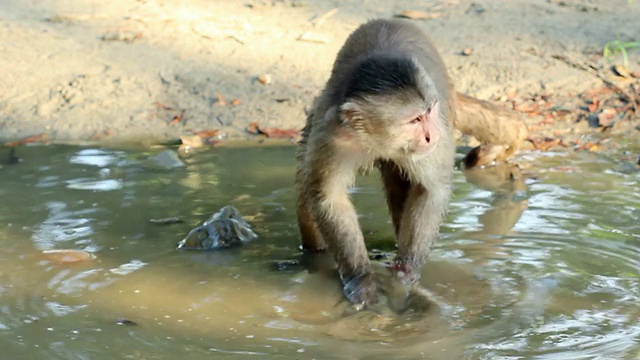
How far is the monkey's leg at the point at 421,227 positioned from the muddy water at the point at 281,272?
0.13 m

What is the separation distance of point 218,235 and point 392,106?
5.40ft

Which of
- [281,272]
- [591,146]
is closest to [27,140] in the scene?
[281,272]

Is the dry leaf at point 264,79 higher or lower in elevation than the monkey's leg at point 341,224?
higher

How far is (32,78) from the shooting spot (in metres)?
9.36

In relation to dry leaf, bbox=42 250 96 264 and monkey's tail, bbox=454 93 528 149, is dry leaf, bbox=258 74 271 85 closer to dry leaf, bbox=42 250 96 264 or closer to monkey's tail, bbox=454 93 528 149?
monkey's tail, bbox=454 93 528 149

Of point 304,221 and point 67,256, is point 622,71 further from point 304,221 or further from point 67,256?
point 67,256

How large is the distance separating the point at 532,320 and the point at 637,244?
141 centimetres

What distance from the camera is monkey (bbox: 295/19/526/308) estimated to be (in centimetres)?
455

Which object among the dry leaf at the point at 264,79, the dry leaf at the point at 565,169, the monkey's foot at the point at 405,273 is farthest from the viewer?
the dry leaf at the point at 264,79

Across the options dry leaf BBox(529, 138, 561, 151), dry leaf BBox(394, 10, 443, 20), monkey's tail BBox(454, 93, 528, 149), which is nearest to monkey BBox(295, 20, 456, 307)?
monkey's tail BBox(454, 93, 528, 149)

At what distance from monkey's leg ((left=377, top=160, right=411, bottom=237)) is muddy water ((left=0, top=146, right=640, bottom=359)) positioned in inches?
10.2

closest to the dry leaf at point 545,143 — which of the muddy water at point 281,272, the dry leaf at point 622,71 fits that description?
the muddy water at point 281,272

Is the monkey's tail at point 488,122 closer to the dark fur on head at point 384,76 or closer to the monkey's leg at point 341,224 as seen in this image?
the monkey's leg at point 341,224

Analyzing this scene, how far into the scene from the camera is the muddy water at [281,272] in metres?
4.22
